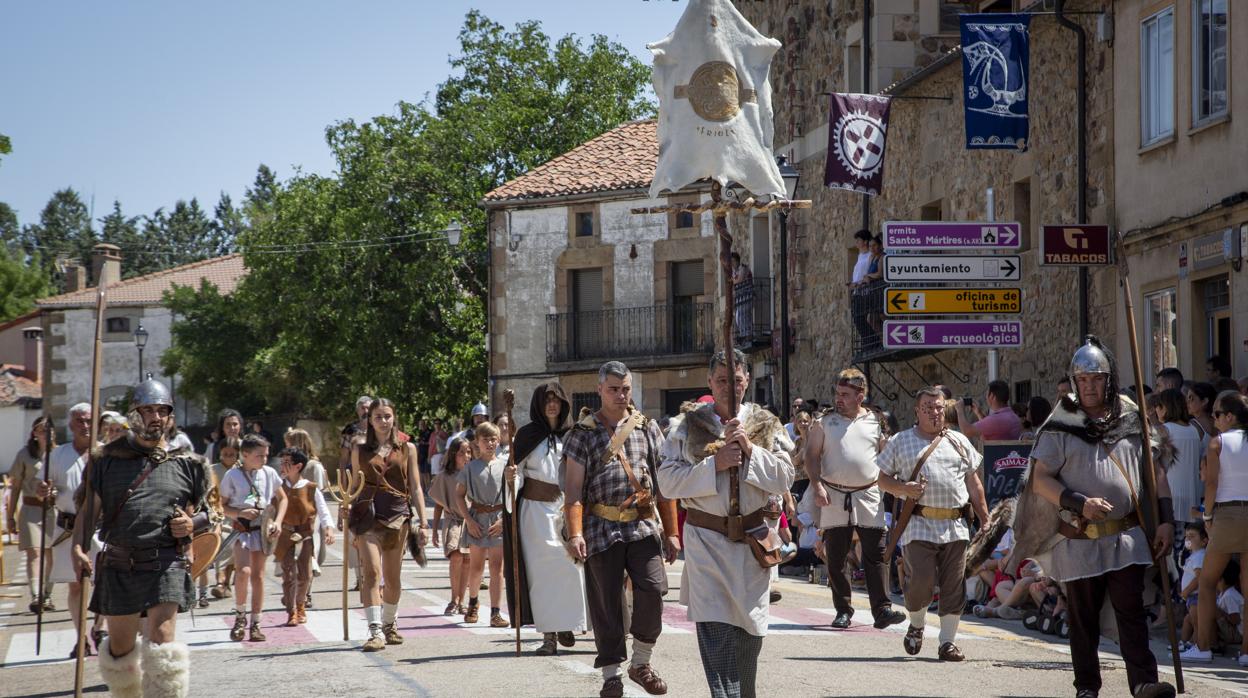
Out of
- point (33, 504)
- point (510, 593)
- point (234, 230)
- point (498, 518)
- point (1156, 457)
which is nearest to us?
point (1156, 457)

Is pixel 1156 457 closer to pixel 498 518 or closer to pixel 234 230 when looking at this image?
pixel 498 518

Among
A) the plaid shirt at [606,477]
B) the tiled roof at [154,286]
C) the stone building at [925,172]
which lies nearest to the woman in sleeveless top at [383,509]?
the plaid shirt at [606,477]

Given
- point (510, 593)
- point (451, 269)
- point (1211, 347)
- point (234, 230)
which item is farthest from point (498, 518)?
point (234, 230)

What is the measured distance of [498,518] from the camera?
14.4 metres

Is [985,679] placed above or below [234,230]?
below

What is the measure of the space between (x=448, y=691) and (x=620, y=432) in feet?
6.16

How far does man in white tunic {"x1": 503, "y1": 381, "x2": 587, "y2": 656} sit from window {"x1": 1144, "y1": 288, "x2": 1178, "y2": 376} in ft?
30.6

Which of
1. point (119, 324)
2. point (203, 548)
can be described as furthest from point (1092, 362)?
point (119, 324)

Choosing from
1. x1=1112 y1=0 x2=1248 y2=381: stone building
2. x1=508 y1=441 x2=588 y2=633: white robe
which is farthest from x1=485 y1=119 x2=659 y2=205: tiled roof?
x1=508 y1=441 x2=588 y2=633: white robe

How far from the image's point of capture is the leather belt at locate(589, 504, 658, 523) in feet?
32.3

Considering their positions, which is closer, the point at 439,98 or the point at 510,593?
the point at 510,593

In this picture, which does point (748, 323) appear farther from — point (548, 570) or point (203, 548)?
point (203, 548)

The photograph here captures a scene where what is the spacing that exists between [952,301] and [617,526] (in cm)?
1005

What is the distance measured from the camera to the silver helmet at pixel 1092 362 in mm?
9125
